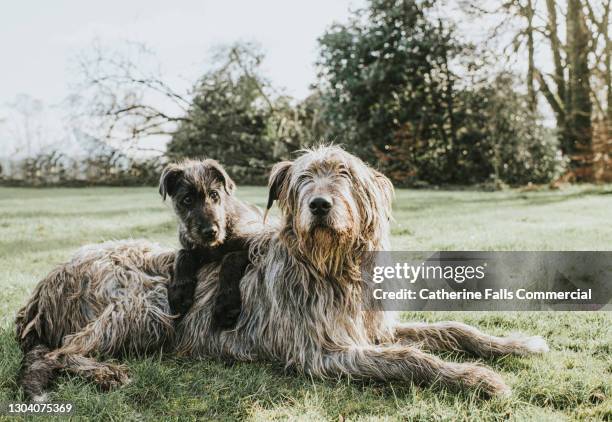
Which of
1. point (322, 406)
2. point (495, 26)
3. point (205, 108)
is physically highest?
point (495, 26)

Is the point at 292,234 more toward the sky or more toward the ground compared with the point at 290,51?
more toward the ground

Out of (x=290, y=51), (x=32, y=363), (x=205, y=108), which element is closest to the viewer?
(x=32, y=363)

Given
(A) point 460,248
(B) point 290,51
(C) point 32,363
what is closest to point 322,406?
(C) point 32,363

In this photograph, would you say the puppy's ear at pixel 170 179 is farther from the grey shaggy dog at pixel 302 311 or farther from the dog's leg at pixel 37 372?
the dog's leg at pixel 37 372

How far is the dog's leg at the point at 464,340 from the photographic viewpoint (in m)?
3.28

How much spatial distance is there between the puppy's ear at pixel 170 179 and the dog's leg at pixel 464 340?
5.84 ft

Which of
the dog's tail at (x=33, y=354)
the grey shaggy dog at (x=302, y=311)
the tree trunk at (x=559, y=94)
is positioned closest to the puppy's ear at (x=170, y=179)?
the grey shaggy dog at (x=302, y=311)

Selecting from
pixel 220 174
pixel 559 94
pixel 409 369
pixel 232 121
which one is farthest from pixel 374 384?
pixel 559 94

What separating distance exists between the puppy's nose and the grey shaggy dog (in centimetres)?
24

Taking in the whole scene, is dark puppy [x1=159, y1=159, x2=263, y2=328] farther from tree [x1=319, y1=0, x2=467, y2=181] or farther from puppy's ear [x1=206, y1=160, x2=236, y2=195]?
tree [x1=319, y1=0, x2=467, y2=181]

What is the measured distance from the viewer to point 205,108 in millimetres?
15125

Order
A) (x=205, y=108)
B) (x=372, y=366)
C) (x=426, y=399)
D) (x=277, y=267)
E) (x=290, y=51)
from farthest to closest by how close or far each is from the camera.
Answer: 1. (x=205, y=108)
2. (x=290, y=51)
3. (x=277, y=267)
4. (x=372, y=366)
5. (x=426, y=399)

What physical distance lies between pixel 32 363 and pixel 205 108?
12.5 metres

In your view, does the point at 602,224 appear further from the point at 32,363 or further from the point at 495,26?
the point at 495,26
